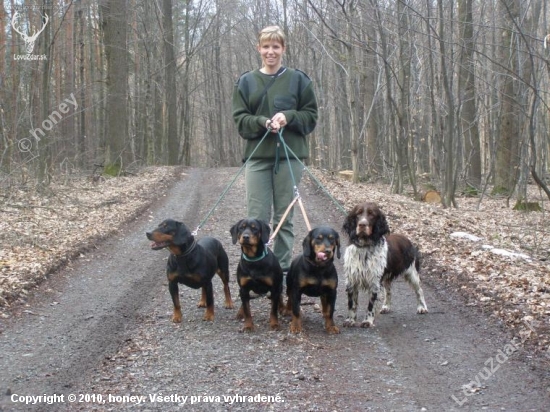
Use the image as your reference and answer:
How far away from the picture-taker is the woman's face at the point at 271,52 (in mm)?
5480

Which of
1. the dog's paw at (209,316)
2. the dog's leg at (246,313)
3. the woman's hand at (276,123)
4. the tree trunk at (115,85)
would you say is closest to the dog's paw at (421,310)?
the dog's leg at (246,313)

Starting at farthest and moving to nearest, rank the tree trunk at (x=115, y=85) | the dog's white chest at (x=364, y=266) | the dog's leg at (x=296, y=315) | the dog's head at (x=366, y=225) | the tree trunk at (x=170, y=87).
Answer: the tree trunk at (x=170, y=87) < the tree trunk at (x=115, y=85) < the dog's white chest at (x=364, y=266) < the dog's head at (x=366, y=225) < the dog's leg at (x=296, y=315)

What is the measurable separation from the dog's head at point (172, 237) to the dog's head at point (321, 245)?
43.2 inches

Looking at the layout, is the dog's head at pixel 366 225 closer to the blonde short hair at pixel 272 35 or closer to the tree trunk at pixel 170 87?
the blonde short hair at pixel 272 35

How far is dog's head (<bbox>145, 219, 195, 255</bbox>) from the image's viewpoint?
5.35m

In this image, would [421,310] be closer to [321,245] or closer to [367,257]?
[367,257]

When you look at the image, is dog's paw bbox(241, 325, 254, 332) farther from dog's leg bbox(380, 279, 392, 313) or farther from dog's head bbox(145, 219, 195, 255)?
dog's leg bbox(380, 279, 392, 313)

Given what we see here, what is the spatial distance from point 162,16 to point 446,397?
2633 centimetres

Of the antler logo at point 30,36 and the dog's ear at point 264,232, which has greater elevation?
the antler logo at point 30,36

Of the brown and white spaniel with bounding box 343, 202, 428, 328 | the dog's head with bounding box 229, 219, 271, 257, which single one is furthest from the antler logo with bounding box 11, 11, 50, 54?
the brown and white spaniel with bounding box 343, 202, 428, 328

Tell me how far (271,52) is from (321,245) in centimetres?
185

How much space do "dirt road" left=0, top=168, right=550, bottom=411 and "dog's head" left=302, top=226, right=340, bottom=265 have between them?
2.29 ft

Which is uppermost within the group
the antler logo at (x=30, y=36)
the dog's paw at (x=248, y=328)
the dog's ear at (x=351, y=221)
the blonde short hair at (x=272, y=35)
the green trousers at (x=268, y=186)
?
the antler logo at (x=30, y=36)

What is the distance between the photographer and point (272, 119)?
18.0 ft
